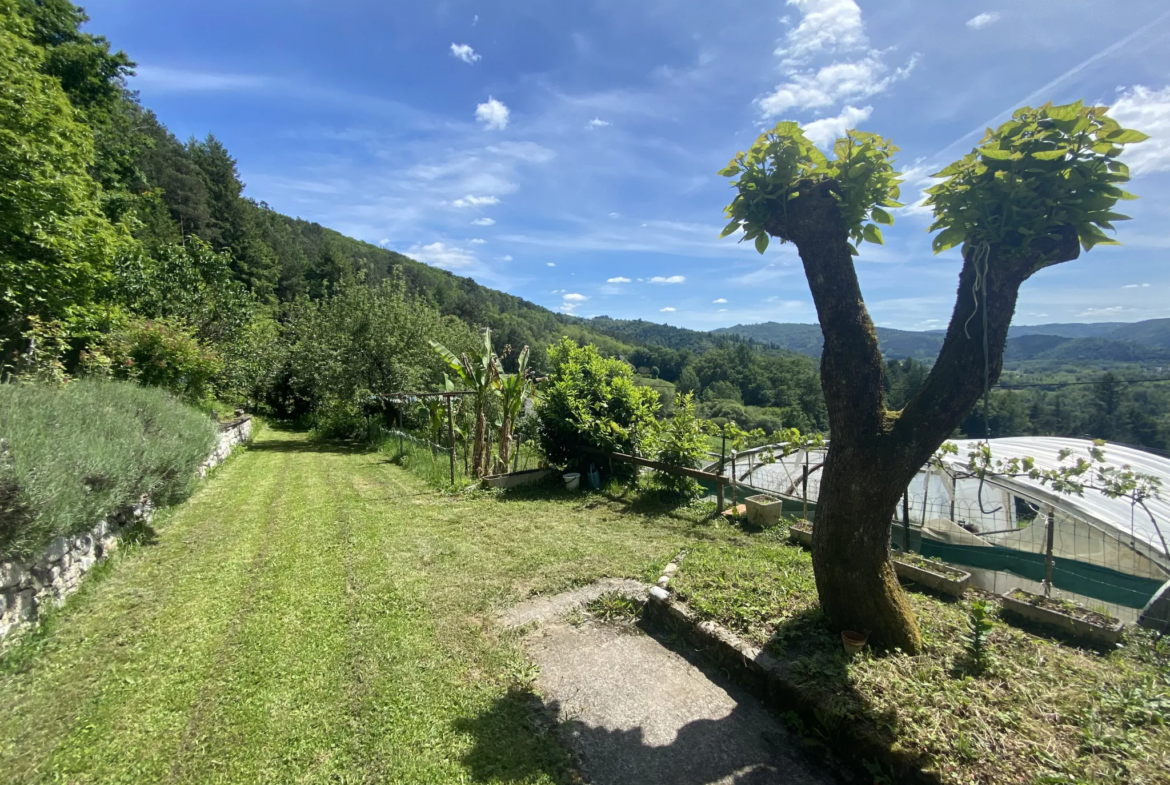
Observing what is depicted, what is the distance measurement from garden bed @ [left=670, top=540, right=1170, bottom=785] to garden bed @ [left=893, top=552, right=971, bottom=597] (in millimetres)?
455

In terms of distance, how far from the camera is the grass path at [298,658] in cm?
245

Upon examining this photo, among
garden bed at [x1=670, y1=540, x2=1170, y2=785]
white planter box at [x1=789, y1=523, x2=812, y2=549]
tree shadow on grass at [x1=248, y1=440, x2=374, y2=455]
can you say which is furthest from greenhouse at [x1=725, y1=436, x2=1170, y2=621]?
tree shadow on grass at [x1=248, y1=440, x2=374, y2=455]

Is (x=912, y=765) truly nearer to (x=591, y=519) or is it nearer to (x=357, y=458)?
(x=591, y=519)

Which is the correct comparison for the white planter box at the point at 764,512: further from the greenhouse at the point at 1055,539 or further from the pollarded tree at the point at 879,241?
the pollarded tree at the point at 879,241

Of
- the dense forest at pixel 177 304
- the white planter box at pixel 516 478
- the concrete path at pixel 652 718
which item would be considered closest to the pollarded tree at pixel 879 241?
the dense forest at pixel 177 304

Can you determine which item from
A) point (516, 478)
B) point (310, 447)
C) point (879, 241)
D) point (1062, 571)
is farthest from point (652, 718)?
point (310, 447)

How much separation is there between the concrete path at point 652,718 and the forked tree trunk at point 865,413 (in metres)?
0.91

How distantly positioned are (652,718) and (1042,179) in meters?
3.68

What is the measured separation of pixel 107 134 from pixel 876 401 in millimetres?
20524

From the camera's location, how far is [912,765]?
221 cm

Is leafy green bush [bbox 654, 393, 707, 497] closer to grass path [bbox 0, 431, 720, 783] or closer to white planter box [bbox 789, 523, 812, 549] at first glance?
grass path [bbox 0, 431, 720, 783]

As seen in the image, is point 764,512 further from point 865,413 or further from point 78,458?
point 78,458

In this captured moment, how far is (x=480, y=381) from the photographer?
971 centimetres

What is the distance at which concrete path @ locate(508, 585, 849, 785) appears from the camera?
2453 mm
